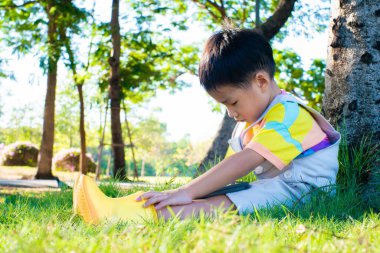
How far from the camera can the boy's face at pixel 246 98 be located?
279 cm

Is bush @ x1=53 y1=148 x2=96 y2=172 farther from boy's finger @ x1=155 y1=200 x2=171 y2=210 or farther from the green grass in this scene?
boy's finger @ x1=155 y1=200 x2=171 y2=210

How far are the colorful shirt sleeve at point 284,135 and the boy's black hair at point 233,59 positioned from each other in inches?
9.7

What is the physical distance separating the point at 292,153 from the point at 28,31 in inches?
447

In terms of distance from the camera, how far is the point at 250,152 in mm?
2701

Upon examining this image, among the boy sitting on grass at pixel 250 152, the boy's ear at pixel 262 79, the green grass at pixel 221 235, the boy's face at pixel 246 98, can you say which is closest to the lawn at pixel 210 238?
the green grass at pixel 221 235

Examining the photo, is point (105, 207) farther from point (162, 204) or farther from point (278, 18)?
point (278, 18)

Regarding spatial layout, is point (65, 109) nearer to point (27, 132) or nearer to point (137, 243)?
point (27, 132)

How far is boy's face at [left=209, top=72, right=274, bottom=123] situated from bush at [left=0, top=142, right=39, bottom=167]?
22.2m

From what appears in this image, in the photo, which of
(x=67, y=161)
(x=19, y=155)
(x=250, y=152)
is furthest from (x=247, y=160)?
(x=19, y=155)

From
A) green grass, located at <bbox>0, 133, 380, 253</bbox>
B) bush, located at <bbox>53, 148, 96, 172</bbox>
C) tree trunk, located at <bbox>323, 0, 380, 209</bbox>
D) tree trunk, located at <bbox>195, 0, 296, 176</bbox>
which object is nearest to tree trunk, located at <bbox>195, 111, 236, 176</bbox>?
tree trunk, located at <bbox>195, 0, 296, 176</bbox>

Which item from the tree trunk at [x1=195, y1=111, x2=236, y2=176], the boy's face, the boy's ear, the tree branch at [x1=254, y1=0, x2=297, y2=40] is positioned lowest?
the tree trunk at [x1=195, y1=111, x2=236, y2=176]

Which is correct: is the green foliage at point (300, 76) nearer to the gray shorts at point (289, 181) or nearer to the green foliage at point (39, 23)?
the green foliage at point (39, 23)

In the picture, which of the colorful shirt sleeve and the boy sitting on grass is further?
the colorful shirt sleeve

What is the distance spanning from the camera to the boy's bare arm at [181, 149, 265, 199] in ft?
8.54
